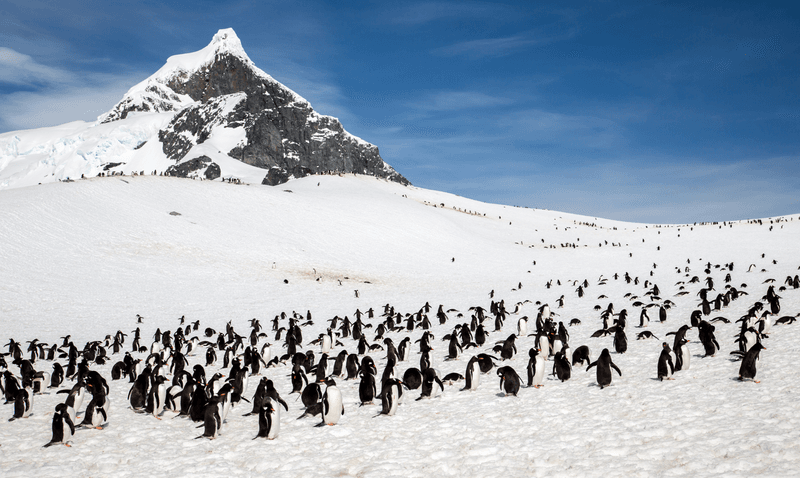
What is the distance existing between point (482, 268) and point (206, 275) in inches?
941

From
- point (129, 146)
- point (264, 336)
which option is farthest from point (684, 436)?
point (129, 146)

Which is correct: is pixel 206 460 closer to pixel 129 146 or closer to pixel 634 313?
pixel 634 313

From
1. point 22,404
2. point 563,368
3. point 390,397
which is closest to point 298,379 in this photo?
point 390,397

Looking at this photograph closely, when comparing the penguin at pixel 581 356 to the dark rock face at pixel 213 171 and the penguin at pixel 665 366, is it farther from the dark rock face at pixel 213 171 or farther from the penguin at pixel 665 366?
the dark rock face at pixel 213 171

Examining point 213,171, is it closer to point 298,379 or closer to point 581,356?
point 298,379

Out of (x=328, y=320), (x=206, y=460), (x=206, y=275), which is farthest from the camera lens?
(x=206, y=275)

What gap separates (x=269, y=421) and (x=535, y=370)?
6361 mm

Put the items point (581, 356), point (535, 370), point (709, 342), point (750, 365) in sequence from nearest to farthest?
point (750, 365)
point (535, 370)
point (709, 342)
point (581, 356)

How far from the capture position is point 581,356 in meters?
13.8

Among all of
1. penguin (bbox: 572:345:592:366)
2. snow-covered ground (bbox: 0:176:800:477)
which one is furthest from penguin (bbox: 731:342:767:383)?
penguin (bbox: 572:345:592:366)

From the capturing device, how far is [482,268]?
4572 cm

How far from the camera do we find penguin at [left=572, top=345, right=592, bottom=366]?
13.6 meters

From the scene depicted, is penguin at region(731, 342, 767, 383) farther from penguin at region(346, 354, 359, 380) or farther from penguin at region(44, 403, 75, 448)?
penguin at region(44, 403, 75, 448)

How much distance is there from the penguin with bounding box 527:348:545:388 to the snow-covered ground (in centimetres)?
37
